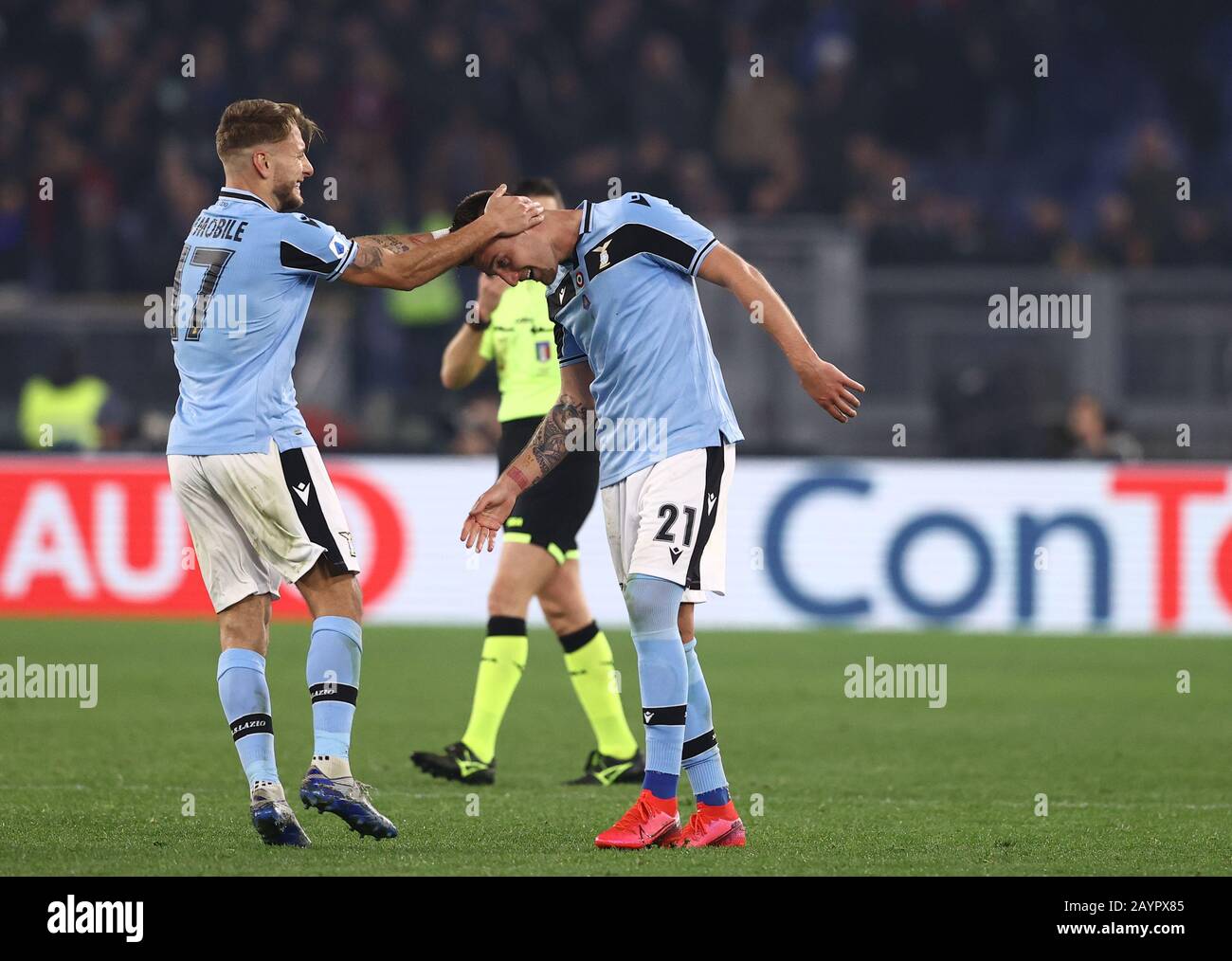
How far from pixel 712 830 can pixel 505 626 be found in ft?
7.05

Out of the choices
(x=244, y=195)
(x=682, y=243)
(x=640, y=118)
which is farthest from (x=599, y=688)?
(x=640, y=118)

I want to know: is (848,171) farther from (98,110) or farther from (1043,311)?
(98,110)

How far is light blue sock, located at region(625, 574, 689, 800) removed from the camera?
5.84 meters

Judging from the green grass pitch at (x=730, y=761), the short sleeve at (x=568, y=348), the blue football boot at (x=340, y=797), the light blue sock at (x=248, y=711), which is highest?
the short sleeve at (x=568, y=348)

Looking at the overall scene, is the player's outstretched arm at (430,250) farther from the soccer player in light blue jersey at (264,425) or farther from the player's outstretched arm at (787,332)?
Answer: the player's outstretched arm at (787,332)

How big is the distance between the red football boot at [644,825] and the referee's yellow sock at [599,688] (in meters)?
1.89

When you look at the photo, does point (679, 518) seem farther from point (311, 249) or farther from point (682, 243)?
point (311, 249)

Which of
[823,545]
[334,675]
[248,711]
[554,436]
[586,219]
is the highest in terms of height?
[586,219]

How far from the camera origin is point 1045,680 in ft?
36.4

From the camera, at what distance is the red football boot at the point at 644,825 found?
579 cm

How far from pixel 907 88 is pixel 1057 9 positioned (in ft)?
6.60

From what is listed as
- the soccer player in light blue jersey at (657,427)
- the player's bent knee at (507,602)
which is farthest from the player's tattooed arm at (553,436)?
the player's bent knee at (507,602)

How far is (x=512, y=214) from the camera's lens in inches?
231

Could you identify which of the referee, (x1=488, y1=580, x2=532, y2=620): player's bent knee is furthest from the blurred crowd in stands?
(x1=488, y1=580, x2=532, y2=620): player's bent knee
